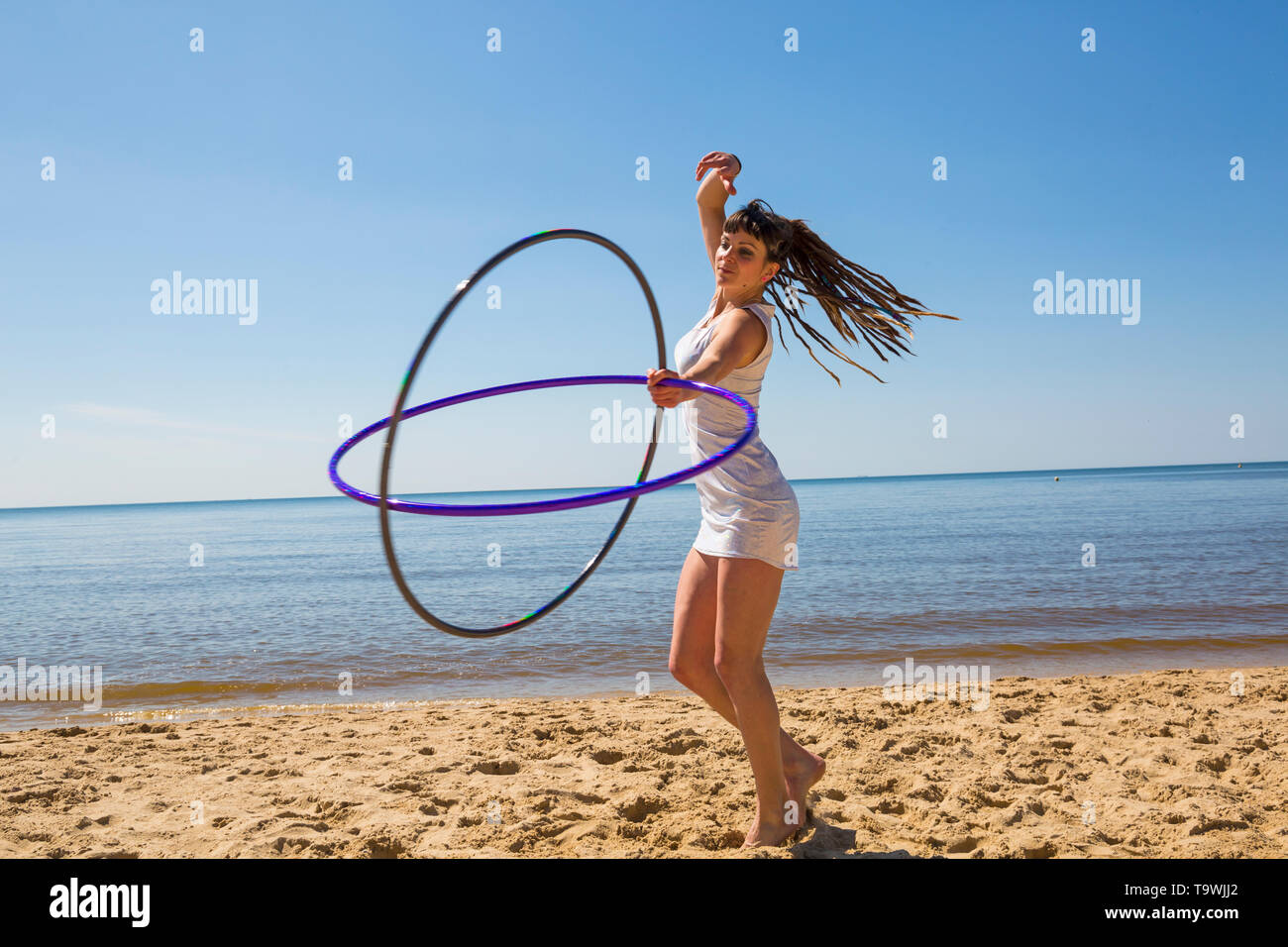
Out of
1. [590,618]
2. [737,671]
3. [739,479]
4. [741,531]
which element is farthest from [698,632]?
[590,618]

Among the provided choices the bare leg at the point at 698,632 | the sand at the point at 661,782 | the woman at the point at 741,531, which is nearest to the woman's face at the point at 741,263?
the woman at the point at 741,531

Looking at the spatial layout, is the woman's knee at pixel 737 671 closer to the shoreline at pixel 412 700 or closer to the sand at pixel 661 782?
the sand at pixel 661 782

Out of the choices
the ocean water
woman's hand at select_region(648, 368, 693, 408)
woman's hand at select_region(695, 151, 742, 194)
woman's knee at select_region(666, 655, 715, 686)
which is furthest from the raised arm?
the ocean water

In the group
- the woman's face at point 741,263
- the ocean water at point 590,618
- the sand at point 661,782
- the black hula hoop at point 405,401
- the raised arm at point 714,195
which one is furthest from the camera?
the ocean water at point 590,618

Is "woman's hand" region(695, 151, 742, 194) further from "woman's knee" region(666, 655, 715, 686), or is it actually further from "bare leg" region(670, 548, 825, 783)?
"woman's knee" region(666, 655, 715, 686)

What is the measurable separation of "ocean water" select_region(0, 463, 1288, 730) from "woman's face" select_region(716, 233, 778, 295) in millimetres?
4777

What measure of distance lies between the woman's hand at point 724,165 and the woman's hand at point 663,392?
124 cm

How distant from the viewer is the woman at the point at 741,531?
3.05 m

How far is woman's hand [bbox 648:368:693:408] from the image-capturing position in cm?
289

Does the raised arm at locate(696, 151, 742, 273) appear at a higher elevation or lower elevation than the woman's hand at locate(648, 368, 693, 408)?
higher

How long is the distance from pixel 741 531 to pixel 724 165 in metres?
1.77

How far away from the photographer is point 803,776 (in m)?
3.56

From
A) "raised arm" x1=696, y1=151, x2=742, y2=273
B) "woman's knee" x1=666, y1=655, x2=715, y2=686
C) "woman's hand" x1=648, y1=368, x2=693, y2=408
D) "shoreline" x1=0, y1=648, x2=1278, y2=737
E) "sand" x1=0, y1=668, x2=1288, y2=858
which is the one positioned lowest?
"shoreline" x1=0, y1=648, x2=1278, y2=737
